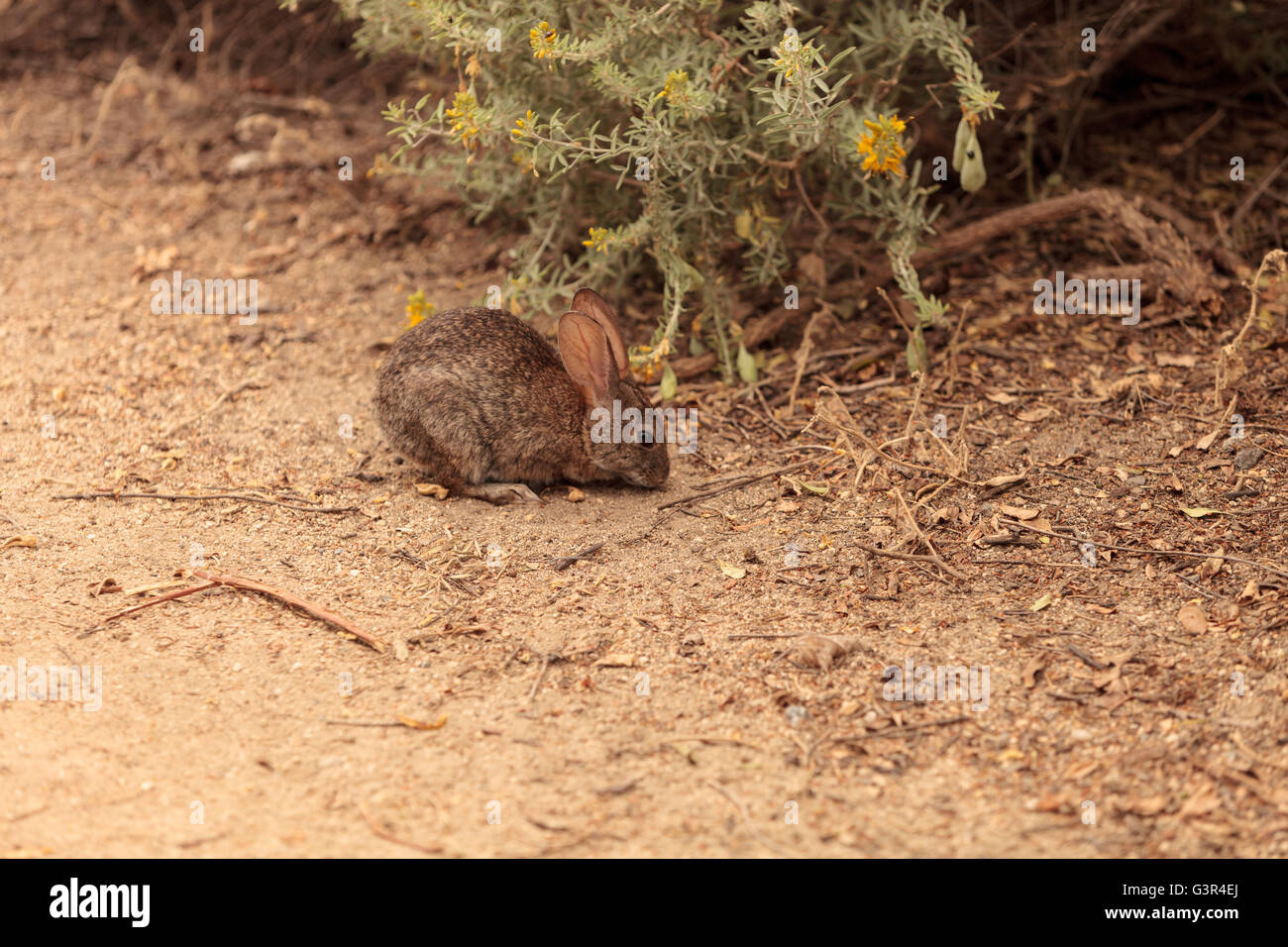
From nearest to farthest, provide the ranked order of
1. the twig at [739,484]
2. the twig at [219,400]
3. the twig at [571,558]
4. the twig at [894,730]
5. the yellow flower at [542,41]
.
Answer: the twig at [894,730] → the twig at [571,558] → the yellow flower at [542,41] → the twig at [739,484] → the twig at [219,400]

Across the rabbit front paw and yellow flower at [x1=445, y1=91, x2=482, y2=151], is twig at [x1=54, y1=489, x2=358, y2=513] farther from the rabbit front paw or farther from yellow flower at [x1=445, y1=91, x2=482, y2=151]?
yellow flower at [x1=445, y1=91, x2=482, y2=151]

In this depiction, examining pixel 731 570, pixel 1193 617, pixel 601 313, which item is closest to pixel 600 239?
pixel 601 313

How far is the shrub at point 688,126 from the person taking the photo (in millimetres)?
5469

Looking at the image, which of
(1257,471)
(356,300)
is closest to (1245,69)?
(1257,471)

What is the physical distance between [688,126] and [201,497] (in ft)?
9.40

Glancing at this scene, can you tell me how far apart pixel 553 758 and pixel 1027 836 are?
1370 mm

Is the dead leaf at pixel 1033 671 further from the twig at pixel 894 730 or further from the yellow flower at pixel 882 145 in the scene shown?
the yellow flower at pixel 882 145

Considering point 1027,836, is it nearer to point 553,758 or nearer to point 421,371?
point 553,758

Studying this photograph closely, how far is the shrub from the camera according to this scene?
17.9 feet

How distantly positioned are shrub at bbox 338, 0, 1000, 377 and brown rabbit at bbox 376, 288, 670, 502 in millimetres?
346

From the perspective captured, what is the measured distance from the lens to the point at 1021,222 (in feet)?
22.1

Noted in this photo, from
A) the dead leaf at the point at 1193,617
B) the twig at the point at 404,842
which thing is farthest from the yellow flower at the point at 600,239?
the twig at the point at 404,842

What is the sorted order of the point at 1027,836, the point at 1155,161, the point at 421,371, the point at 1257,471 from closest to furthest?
1. the point at 1027,836
2. the point at 1257,471
3. the point at 421,371
4. the point at 1155,161

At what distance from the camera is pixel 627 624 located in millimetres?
4527
